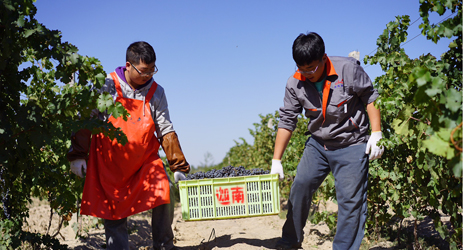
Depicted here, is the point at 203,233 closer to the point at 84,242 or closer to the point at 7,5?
the point at 84,242

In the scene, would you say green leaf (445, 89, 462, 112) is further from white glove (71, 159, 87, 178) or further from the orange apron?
white glove (71, 159, 87, 178)

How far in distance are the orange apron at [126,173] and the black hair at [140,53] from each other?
22 centimetres

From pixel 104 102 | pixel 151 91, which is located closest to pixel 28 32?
pixel 104 102

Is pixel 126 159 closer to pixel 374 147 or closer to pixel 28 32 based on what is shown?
pixel 28 32

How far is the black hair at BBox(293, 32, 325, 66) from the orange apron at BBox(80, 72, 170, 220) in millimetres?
1265

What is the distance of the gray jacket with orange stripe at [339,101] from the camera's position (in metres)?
3.29

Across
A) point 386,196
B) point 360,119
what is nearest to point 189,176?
point 360,119

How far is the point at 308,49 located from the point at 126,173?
1762 mm

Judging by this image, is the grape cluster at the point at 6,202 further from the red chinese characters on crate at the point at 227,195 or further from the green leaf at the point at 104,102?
the red chinese characters on crate at the point at 227,195

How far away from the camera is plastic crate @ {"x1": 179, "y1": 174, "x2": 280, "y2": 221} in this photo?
3693mm

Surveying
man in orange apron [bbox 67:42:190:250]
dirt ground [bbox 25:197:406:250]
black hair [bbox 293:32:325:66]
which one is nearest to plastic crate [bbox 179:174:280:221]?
man in orange apron [bbox 67:42:190:250]

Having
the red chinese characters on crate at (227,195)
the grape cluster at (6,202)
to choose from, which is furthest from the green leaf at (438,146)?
the grape cluster at (6,202)

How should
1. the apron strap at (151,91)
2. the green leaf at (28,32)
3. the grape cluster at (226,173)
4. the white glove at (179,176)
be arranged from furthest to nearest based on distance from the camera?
the grape cluster at (226,173) < the white glove at (179,176) < the apron strap at (151,91) < the green leaf at (28,32)

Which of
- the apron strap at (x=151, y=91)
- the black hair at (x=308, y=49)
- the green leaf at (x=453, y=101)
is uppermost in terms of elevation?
the black hair at (x=308, y=49)
